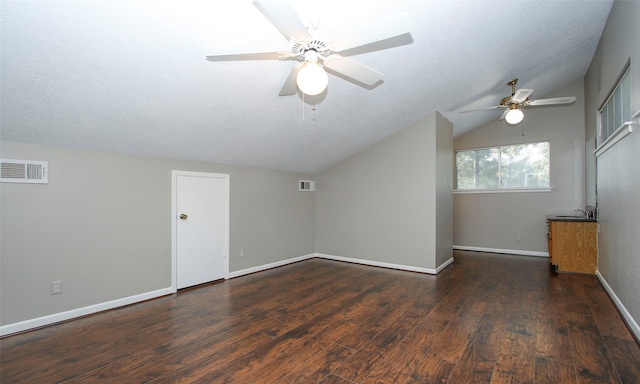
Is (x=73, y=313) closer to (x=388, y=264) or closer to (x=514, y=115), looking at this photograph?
(x=388, y=264)

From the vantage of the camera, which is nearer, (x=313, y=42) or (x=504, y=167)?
(x=313, y=42)

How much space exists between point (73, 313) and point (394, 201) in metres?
4.45

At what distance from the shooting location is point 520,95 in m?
3.92

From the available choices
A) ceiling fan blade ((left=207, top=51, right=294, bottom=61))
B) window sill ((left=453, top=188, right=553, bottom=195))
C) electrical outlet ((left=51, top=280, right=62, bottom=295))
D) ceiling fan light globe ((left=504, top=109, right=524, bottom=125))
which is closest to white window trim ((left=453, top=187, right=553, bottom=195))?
window sill ((left=453, top=188, right=553, bottom=195))

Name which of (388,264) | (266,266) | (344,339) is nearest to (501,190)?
(388,264)

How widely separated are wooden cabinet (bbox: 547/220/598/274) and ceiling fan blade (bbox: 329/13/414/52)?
4867 mm

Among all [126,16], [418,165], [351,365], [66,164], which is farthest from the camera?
[418,165]

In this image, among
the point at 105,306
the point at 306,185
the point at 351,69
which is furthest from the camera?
the point at 306,185

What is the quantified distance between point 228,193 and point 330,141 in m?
1.77

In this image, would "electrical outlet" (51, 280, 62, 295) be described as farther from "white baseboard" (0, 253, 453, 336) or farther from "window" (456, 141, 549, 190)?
"window" (456, 141, 549, 190)

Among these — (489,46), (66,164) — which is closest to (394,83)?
(489,46)

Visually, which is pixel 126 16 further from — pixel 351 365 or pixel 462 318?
pixel 462 318

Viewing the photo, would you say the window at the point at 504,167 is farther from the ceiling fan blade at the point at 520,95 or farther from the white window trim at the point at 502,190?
the ceiling fan blade at the point at 520,95

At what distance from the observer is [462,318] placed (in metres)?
2.98
